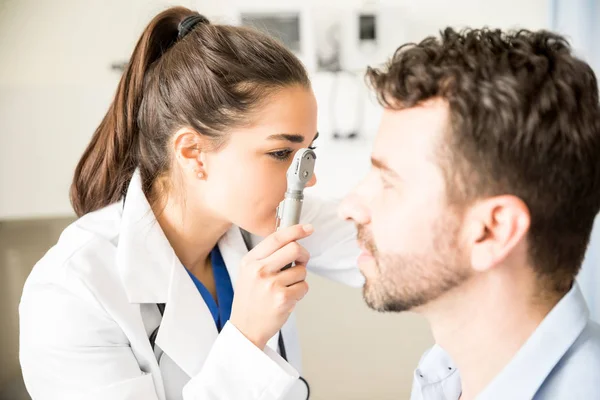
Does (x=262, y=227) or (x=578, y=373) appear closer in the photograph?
(x=578, y=373)

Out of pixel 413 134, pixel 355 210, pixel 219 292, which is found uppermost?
pixel 413 134

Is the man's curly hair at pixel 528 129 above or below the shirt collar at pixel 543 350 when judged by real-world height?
above

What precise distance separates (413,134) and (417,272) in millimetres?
184

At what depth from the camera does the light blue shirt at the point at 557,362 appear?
69 centimetres

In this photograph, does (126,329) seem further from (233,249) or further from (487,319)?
(487,319)

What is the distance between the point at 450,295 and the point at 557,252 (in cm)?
14

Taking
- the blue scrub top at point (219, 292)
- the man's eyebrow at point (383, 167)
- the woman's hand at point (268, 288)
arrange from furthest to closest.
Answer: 1. the blue scrub top at point (219, 292)
2. the woman's hand at point (268, 288)
3. the man's eyebrow at point (383, 167)

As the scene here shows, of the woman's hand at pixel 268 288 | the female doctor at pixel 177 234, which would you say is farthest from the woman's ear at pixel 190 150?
the woman's hand at pixel 268 288

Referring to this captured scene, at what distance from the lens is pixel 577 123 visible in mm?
710

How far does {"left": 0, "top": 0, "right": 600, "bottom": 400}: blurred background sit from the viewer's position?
207 centimetres

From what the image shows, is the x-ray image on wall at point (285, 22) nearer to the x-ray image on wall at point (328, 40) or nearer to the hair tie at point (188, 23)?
the x-ray image on wall at point (328, 40)

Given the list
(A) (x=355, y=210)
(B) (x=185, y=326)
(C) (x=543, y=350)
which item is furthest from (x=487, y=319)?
(B) (x=185, y=326)

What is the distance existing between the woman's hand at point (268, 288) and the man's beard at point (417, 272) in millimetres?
197

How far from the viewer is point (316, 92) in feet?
7.18
